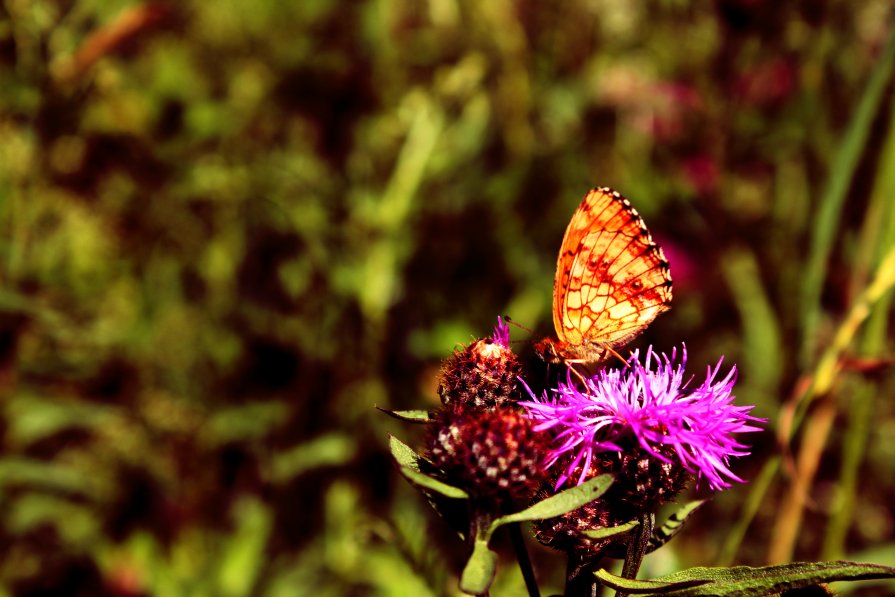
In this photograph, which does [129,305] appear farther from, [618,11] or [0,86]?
[618,11]

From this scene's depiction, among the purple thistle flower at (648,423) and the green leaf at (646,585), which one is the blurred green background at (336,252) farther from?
the green leaf at (646,585)

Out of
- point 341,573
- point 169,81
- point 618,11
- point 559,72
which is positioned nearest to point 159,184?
point 169,81

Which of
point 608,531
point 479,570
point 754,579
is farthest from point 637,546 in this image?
point 479,570

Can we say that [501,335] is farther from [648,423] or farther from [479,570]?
[479,570]

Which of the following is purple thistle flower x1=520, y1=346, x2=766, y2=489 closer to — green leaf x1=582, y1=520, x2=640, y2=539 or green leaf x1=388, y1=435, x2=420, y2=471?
green leaf x1=582, y1=520, x2=640, y2=539

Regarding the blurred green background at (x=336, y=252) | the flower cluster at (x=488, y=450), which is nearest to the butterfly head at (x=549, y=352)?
the flower cluster at (x=488, y=450)

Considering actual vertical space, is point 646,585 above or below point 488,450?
below
